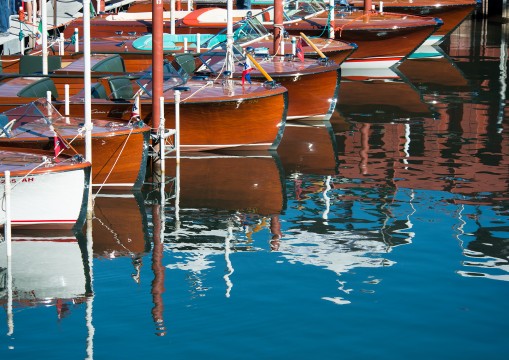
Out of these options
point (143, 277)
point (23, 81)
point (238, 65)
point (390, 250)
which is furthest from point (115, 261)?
point (238, 65)

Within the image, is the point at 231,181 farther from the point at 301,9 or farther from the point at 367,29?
the point at 367,29

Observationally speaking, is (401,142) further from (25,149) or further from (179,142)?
(25,149)

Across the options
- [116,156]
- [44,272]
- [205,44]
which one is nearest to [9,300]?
[44,272]

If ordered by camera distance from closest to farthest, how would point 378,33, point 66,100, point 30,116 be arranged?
point 30,116 < point 66,100 < point 378,33

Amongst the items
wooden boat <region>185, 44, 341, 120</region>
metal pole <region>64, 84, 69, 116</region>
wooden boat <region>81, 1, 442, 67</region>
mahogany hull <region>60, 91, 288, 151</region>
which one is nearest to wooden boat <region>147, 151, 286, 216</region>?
mahogany hull <region>60, 91, 288, 151</region>

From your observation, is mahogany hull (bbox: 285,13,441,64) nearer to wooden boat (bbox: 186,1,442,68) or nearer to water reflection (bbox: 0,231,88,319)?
wooden boat (bbox: 186,1,442,68)

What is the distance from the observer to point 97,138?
18422 mm

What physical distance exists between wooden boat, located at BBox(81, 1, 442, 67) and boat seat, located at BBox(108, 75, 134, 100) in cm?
1027

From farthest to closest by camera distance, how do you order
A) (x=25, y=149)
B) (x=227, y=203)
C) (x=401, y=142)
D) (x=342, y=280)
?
(x=401, y=142), (x=227, y=203), (x=25, y=149), (x=342, y=280)

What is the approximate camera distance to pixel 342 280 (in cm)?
1498

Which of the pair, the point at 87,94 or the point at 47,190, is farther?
the point at 87,94

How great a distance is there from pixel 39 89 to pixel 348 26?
1403cm

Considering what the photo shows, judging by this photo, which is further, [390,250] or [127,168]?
[127,168]

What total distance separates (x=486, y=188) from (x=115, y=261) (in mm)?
7278
